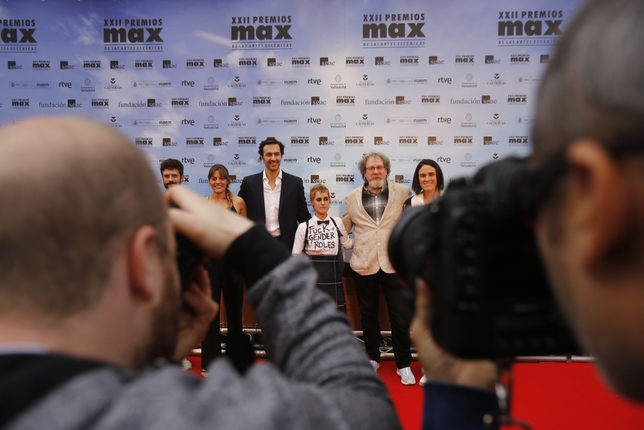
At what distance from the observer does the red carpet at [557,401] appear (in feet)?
6.72

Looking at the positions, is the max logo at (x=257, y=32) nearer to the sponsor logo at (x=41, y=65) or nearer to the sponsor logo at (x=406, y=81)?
the sponsor logo at (x=406, y=81)

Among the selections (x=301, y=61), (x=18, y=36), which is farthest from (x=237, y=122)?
(x=18, y=36)

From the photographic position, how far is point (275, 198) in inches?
140

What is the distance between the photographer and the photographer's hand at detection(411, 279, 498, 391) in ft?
1.79

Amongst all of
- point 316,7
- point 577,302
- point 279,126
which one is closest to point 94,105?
point 279,126

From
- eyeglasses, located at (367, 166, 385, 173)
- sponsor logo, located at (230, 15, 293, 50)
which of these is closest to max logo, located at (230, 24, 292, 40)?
sponsor logo, located at (230, 15, 293, 50)

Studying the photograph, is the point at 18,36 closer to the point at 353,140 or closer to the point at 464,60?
the point at 353,140

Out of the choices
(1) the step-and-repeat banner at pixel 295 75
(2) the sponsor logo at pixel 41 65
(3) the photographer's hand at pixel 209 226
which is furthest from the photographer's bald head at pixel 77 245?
(2) the sponsor logo at pixel 41 65

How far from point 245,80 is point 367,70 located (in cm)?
126

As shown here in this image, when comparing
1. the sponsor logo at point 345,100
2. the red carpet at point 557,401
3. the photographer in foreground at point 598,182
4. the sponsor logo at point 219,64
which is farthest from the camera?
the sponsor logo at point 219,64

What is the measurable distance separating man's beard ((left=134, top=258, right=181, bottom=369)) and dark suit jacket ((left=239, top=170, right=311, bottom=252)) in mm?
2965

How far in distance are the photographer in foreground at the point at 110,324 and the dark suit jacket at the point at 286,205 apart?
2.98 meters

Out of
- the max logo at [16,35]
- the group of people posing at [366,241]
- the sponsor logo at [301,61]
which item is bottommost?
the group of people posing at [366,241]

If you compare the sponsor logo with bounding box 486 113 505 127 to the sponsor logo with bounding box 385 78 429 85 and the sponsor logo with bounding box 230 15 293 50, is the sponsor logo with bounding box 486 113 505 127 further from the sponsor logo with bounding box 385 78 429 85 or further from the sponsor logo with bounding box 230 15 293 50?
the sponsor logo with bounding box 230 15 293 50
